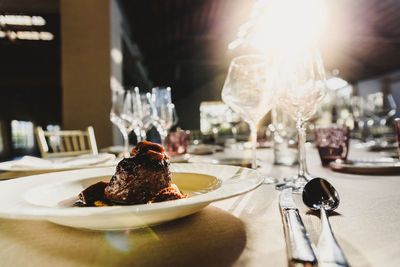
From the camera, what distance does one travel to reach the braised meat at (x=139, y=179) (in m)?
0.36

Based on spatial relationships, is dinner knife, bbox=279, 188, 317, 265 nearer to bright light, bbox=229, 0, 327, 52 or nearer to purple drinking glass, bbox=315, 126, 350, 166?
purple drinking glass, bbox=315, 126, 350, 166

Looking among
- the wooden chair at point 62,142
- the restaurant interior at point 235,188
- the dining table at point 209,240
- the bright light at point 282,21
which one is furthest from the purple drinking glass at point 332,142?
the bright light at point 282,21

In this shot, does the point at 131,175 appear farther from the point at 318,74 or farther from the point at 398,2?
the point at 398,2

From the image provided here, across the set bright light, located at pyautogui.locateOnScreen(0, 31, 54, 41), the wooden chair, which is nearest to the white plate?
the wooden chair

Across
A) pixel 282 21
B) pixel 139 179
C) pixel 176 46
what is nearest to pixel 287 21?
pixel 282 21

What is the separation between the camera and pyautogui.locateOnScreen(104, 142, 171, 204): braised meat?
361 millimetres

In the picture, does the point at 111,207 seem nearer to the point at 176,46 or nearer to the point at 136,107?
the point at 136,107

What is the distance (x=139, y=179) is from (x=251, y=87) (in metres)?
0.43

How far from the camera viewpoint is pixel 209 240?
264mm

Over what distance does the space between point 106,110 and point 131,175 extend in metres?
3.92

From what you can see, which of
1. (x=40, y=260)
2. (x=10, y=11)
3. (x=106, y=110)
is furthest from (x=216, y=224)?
(x=10, y=11)

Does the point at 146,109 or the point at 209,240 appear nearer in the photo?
the point at 209,240

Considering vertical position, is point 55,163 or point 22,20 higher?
point 22,20

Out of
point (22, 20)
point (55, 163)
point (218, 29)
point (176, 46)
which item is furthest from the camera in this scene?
point (176, 46)
